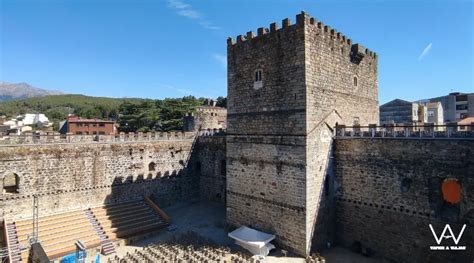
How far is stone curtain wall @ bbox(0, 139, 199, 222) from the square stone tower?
311 inches

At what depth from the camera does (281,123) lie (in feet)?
46.4

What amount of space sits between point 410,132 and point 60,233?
1804 cm

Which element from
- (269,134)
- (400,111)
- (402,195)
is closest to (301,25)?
(269,134)

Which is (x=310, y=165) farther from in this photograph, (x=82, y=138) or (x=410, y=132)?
(x=82, y=138)

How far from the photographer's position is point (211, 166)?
2342cm

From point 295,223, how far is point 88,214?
502 inches

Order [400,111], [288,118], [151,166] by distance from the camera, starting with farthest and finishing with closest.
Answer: [400,111] < [151,166] < [288,118]

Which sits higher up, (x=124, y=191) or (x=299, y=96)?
(x=299, y=96)

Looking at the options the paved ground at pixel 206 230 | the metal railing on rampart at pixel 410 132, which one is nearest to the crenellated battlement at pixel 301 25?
the metal railing on rampart at pixel 410 132

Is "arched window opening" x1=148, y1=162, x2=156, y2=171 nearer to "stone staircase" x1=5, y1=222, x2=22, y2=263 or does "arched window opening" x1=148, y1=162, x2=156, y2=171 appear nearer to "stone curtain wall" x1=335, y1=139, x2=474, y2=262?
"stone staircase" x1=5, y1=222, x2=22, y2=263

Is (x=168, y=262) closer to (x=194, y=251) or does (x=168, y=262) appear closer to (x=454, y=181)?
(x=194, y=251)

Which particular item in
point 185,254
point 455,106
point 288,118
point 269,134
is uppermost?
point 455,106

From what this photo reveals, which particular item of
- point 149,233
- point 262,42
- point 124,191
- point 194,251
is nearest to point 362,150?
point 262,42

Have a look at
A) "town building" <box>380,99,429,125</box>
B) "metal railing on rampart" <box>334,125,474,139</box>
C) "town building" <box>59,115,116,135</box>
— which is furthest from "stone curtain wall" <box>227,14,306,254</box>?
"town building" <box>59,115,116,135</box>
